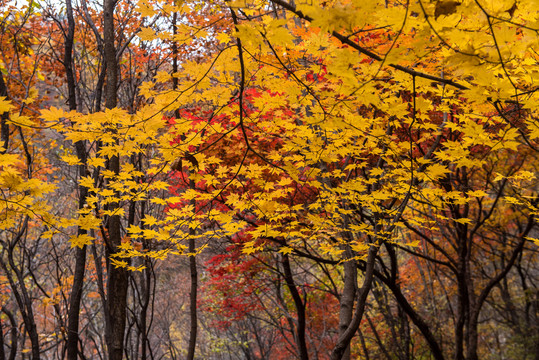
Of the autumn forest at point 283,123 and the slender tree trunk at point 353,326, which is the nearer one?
the autumn forest at point 283,123

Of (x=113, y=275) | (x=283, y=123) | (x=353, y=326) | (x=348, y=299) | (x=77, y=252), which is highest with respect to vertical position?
(x=283, y=123)

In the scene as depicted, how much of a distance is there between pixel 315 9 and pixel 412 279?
1153 cm

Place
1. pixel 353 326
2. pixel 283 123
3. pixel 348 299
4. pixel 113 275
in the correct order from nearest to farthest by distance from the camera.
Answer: pixel 283 123
pixel 113 275
pixel 353 326
pixel 348 299

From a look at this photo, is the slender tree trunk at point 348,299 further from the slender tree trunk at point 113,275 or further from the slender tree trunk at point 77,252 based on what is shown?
the slender tree trunk at point 77,252

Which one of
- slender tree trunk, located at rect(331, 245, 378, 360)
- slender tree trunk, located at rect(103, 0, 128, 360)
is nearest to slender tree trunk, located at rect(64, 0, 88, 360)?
slender tree trunk, located at rect(103, 0, 128, 360)

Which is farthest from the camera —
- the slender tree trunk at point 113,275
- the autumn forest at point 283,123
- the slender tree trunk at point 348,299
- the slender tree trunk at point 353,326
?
the slender tree trunk at point 348,299

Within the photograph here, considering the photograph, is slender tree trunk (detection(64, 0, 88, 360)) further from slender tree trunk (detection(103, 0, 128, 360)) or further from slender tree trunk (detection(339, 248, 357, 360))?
slender tree trunk (detection(339, 248, 357, 360))

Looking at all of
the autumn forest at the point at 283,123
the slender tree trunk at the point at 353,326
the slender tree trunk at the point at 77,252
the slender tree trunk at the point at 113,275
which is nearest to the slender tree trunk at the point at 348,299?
the autumn forest at the point at 283,123

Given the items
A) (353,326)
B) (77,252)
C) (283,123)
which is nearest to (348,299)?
(353,326)

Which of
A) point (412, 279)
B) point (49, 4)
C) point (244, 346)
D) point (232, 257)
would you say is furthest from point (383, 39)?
point (244, 346)

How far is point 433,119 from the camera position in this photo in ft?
17.5

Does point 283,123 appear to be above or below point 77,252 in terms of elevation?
above

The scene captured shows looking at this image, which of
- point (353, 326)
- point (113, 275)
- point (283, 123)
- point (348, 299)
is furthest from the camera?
point (348, 299)

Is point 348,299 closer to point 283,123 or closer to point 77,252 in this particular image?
point 283,123
